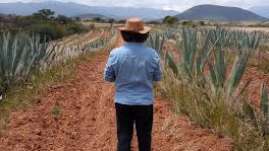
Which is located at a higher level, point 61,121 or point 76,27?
point 61,121

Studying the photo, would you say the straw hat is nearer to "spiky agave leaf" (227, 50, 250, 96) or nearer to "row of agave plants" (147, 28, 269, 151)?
"row of agave plants" (147, 28, 269, 151)

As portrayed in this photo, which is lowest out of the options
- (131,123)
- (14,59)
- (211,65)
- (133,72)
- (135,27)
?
(14,59)

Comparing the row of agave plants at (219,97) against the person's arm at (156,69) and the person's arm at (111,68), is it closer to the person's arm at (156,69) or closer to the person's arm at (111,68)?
the person's arm at (156,69)

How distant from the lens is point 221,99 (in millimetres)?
7000

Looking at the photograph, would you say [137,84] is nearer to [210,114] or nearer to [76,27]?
[210,114]

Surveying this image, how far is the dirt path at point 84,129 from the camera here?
6664 millimetres

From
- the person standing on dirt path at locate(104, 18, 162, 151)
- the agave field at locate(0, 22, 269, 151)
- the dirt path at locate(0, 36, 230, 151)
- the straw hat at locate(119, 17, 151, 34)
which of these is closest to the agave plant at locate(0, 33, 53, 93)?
the agave field at locate(0, 22, 269, 151)

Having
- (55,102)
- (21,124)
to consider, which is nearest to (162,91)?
(55,102)

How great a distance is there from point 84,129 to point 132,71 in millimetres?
3060

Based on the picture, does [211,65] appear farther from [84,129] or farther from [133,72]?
[133,72]

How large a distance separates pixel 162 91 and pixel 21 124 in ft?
8.30

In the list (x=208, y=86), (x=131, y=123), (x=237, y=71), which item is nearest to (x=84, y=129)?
(x=208, y=86)

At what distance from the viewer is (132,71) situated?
534 centimetres

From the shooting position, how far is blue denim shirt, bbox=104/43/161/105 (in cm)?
532
